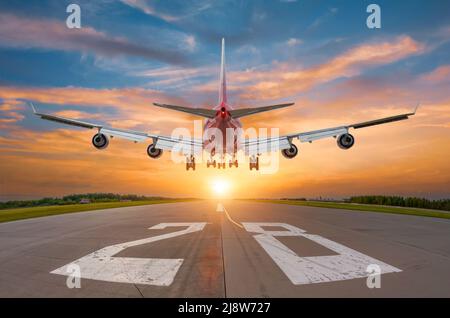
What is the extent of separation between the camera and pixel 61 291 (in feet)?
22.6

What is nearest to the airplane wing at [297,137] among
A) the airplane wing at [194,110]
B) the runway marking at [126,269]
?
the airplane wing at [194,110]

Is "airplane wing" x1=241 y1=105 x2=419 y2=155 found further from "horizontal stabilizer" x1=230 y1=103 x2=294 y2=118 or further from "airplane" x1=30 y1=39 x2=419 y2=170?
"horizontal stabilizer" x1=230 y1=103 x2=294 y2=118

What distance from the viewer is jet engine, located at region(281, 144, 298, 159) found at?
33575 millimetres

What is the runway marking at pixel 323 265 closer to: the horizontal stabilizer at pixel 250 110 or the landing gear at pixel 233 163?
the horizontal stabilizer at pixel 250 110

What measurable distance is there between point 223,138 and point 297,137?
270 inches


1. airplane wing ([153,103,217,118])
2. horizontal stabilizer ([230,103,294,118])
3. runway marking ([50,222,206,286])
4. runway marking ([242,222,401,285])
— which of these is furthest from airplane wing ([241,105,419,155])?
runway marking ([50,222,206,286])

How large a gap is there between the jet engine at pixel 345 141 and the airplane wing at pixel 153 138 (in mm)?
13307

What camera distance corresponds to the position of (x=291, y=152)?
111 ft

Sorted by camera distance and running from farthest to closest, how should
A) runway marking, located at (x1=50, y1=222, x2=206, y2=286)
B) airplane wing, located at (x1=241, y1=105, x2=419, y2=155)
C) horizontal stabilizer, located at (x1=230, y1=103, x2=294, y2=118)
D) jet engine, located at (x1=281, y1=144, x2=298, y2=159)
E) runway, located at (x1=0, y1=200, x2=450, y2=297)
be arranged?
1. jet engine, located at (x1=281, y1=144, x2=298, y2=159)
2. airplane wing, located at (x1=241, y1=105, x2=419, y2=155)
3. horizontal stabilizer, located at (x1=230, y1=103, x2=294, y2=118)
4. runway marking, located at (x1=50, y1=222, x2=206, y2=286)
5. runway, located at (x1=0, y1=200, x2=450, y2=297)

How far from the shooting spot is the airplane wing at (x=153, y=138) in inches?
1109

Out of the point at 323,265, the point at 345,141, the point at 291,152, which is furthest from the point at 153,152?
the point at 323,265

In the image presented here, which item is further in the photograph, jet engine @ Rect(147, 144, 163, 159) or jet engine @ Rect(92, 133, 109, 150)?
jet engine @ Rect(147, 144, 163, 159)
